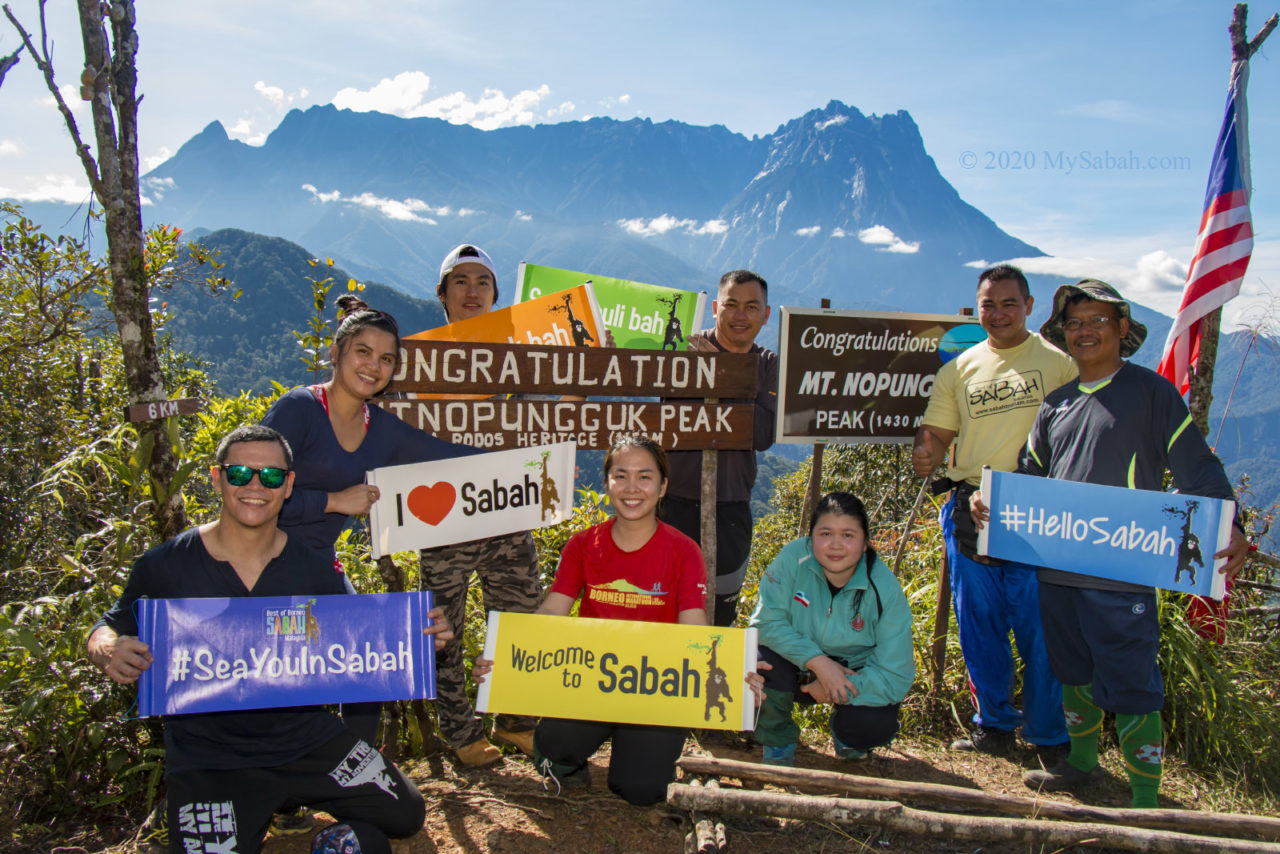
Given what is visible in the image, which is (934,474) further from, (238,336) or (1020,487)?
(238,336)

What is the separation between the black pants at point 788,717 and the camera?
11.8 ft

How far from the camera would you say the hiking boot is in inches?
148

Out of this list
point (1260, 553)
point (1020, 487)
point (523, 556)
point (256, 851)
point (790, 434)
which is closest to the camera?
point (256, 851)

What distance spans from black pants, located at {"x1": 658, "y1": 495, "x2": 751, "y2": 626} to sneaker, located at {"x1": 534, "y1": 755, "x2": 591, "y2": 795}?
4.21ft

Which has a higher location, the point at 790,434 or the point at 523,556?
the point at 790,434

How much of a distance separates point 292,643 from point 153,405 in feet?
5.39

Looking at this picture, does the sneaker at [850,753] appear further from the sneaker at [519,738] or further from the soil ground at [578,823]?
the sneaker at [519,738]

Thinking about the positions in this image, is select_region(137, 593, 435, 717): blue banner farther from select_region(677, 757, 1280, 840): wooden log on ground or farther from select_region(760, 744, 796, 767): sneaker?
select_region(760, 744, 796, 767): sneaker

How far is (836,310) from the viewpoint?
15.3ft

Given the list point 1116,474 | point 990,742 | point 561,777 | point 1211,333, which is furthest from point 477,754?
point 1211,333

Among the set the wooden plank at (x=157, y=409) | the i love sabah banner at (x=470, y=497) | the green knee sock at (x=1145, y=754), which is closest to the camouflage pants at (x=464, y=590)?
the i love sabah banner at (x=470, y=497)

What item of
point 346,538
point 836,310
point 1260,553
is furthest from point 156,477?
point 1260,553

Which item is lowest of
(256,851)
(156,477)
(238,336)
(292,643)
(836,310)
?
(256,851)

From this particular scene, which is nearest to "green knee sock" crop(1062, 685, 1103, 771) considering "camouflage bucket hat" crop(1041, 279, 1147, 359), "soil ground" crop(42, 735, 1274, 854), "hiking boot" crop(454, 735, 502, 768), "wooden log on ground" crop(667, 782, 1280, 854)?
"soil ground" crop(42, 735, 1274, 854)
